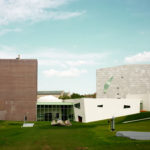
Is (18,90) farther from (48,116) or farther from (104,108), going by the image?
(104,108)

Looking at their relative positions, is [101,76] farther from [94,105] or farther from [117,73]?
[94,105]

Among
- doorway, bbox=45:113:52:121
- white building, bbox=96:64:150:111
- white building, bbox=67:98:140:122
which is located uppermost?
white building, bbox=96:64:150:111

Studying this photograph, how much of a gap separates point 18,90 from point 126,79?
168 feet

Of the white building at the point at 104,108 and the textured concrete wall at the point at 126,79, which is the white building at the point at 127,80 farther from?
the white building at the point at 104,108

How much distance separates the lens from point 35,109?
7938cm

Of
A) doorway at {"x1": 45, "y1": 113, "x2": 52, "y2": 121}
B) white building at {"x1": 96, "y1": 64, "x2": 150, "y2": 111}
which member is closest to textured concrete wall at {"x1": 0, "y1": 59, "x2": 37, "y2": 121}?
doorway at {"x1": 45, "y1": 113, "x2": 52, "y2": 121}

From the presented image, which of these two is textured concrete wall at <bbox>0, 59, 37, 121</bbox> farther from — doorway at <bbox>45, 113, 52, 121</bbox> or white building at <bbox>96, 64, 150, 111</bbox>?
white building at <bbox>96, 64, 150, 111</bbox>

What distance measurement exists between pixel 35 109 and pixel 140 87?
164 ft

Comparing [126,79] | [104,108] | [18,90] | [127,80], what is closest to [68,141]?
[104,108]

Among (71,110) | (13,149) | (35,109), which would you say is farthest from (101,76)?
(13,149)

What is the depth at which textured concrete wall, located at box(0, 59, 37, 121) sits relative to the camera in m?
78.9

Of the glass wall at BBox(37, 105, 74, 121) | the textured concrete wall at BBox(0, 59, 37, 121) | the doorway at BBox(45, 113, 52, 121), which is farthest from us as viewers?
the doorway at BBox(45, 113, 52, 121)

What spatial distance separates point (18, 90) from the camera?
260 feet

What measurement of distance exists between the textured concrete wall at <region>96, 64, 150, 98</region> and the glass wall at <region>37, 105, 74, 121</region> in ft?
125
